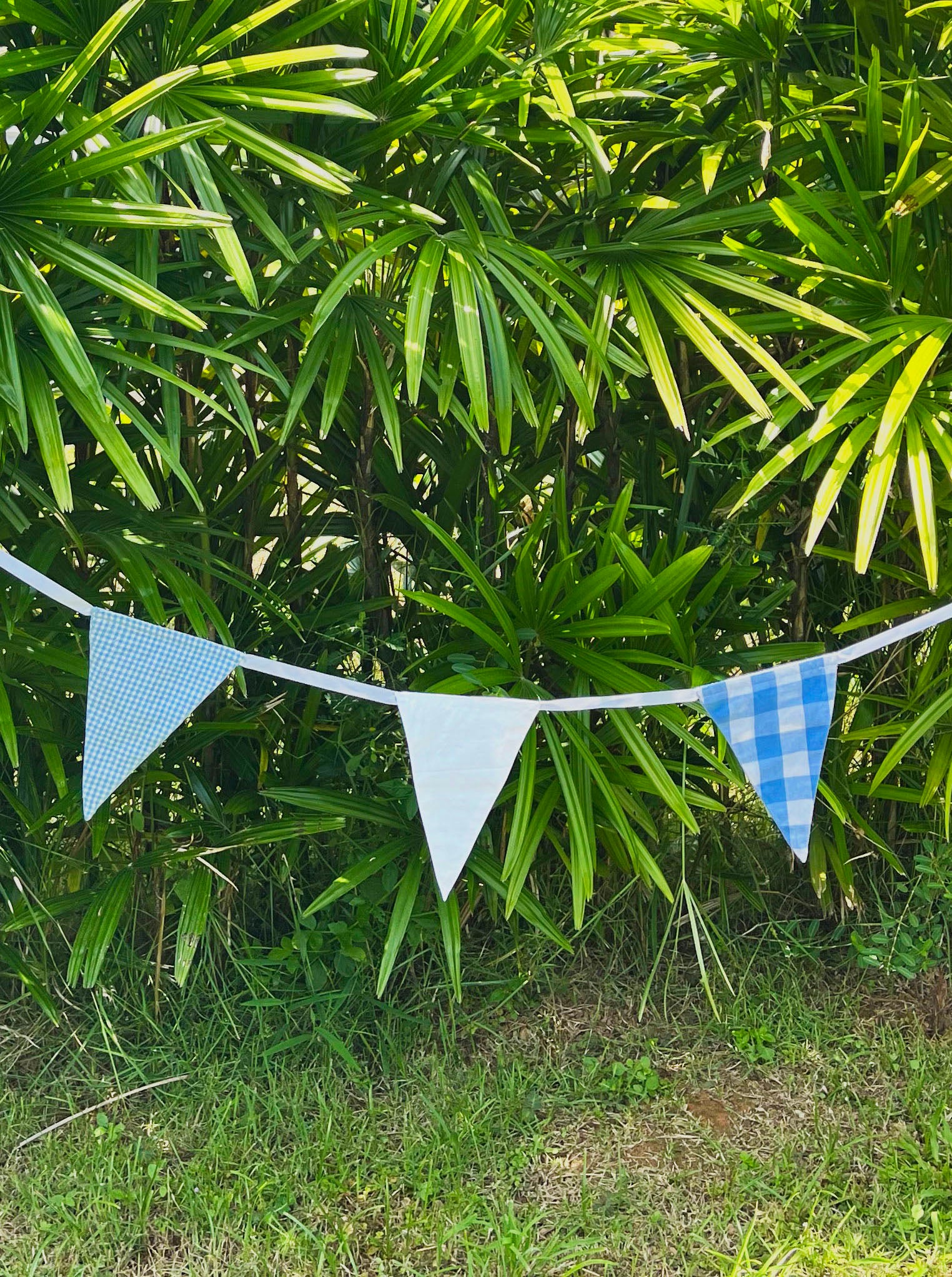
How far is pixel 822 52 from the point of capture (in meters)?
1.74

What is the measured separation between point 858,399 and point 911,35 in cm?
56

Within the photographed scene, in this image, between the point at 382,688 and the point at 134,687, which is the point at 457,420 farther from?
the point at 134,687

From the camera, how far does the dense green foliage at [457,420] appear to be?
1.38 m

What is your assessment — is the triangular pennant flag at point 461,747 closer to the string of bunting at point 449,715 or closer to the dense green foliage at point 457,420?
the string of bunting at point 449,715

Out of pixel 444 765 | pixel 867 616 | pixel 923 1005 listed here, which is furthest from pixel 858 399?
pixel 923 1005

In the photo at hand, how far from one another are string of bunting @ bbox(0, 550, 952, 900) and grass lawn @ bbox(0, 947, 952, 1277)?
60 centimetres

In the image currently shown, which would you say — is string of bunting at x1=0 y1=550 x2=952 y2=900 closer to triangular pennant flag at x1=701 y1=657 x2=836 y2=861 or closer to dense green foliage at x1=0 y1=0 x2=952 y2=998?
triangular pennant flag at x1=701 y1=657 x2=836 y2=861

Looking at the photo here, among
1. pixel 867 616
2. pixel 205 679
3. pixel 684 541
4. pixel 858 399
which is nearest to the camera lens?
pixel 205 679

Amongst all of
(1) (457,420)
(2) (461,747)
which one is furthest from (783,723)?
(1) (457,420)

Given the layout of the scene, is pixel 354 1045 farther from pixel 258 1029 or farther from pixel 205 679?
pixel 205 679

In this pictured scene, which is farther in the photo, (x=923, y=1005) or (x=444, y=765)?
(x=923, y=1005)

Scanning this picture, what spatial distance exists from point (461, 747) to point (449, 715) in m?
0.04

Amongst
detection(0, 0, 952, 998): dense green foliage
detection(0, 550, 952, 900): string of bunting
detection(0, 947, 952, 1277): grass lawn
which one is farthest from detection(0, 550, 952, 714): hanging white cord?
detection(0, 947, 952, 1277): grass lawn

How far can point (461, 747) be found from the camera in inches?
57.0
